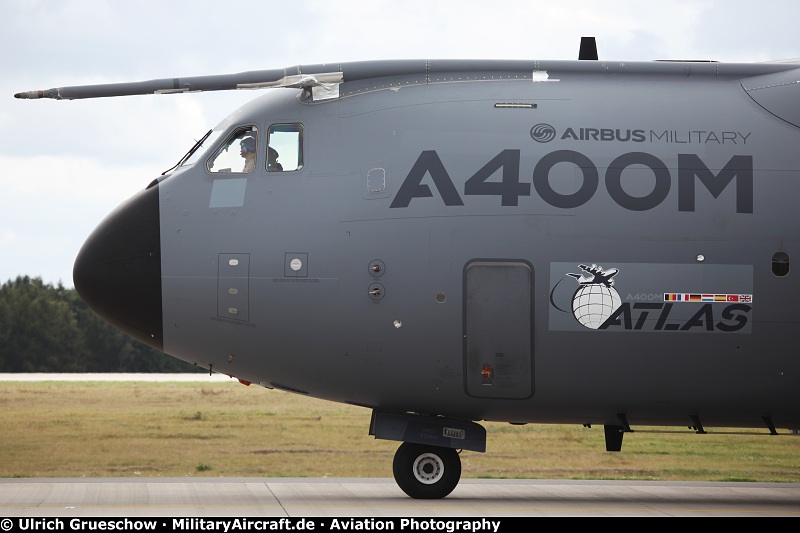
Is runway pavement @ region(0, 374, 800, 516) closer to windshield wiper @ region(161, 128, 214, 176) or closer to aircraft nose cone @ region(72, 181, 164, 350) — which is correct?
aircraft nose cone @ region(72, 181, 164, 350)

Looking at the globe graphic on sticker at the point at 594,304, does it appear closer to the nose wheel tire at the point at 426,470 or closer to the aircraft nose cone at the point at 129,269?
the nose wheel tire at the point at 426,470

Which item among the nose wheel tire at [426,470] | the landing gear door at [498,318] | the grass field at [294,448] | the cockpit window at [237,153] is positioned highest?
the cockpit window at [237,153]

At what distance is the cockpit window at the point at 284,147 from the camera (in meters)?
14.9

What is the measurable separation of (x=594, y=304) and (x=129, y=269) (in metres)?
6.34

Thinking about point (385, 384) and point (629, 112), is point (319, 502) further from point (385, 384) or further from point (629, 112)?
point (629, 112)

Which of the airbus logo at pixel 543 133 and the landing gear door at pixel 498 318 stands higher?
the airbus logo at pixel 543 133

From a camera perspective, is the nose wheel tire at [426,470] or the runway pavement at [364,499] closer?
the runway pavement at [364,499]

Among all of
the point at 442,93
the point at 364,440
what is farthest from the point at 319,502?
the point at 364,440

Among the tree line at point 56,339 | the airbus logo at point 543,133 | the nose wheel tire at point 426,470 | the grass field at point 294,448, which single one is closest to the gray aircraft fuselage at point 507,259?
the airbus logo at point 543,133

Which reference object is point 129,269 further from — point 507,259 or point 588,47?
point 588,47

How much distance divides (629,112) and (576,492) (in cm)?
655

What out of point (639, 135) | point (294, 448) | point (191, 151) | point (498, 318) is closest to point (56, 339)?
point (294, 448)

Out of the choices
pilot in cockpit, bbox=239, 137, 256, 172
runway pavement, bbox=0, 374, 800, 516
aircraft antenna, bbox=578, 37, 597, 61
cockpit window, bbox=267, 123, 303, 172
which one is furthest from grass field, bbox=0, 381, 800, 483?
cockpit window, bbox=267, 123, 303, 172

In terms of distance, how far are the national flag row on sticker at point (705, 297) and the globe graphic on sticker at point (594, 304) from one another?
27.2 inches
